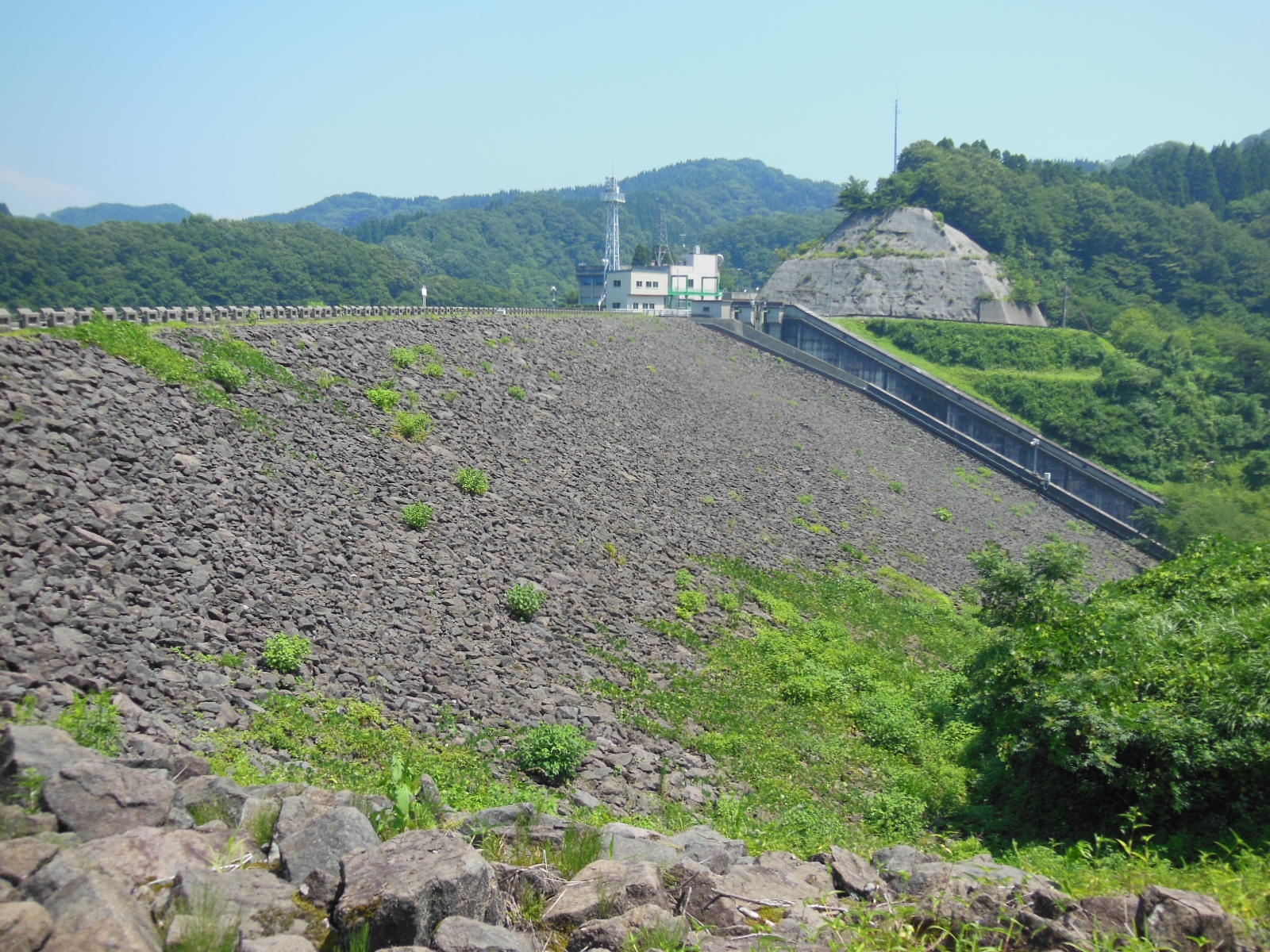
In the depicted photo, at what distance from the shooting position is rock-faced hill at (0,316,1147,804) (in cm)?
1139

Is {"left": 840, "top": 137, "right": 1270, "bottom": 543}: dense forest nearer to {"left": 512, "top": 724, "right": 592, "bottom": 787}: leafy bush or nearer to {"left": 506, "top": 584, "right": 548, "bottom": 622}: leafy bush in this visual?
{"left": 506, "top": 584, "right": 548, "bottom": 622}: leafy bush

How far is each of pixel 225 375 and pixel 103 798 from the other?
12.5 m

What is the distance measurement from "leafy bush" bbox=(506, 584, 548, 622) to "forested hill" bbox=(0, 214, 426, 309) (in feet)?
109

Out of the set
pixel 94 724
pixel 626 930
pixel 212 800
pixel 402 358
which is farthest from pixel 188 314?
pixel 626 930

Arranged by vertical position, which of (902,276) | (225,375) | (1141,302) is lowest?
(225,375)

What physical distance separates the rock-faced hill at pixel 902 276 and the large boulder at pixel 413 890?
6421 centimetres

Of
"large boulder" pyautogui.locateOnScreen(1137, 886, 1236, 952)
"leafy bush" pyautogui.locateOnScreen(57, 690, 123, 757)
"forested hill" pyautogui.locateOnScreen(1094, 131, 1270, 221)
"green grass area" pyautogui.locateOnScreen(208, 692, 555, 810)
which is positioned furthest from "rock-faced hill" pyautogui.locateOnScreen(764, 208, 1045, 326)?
"leafy bush" pyautogui.locateOnScreen(57, 690, 123, 757)

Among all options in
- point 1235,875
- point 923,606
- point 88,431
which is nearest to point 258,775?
point 88,431

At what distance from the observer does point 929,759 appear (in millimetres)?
15211

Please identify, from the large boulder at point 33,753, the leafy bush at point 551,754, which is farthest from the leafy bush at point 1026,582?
the large boulder at point 33,753

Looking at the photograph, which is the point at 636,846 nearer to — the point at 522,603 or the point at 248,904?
the point at 248,904

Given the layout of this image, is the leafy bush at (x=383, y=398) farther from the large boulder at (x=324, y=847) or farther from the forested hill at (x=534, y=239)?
the forested hill at (x=534, y=239)

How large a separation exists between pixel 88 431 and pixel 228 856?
9579 mm

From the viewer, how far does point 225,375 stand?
18.0 m
